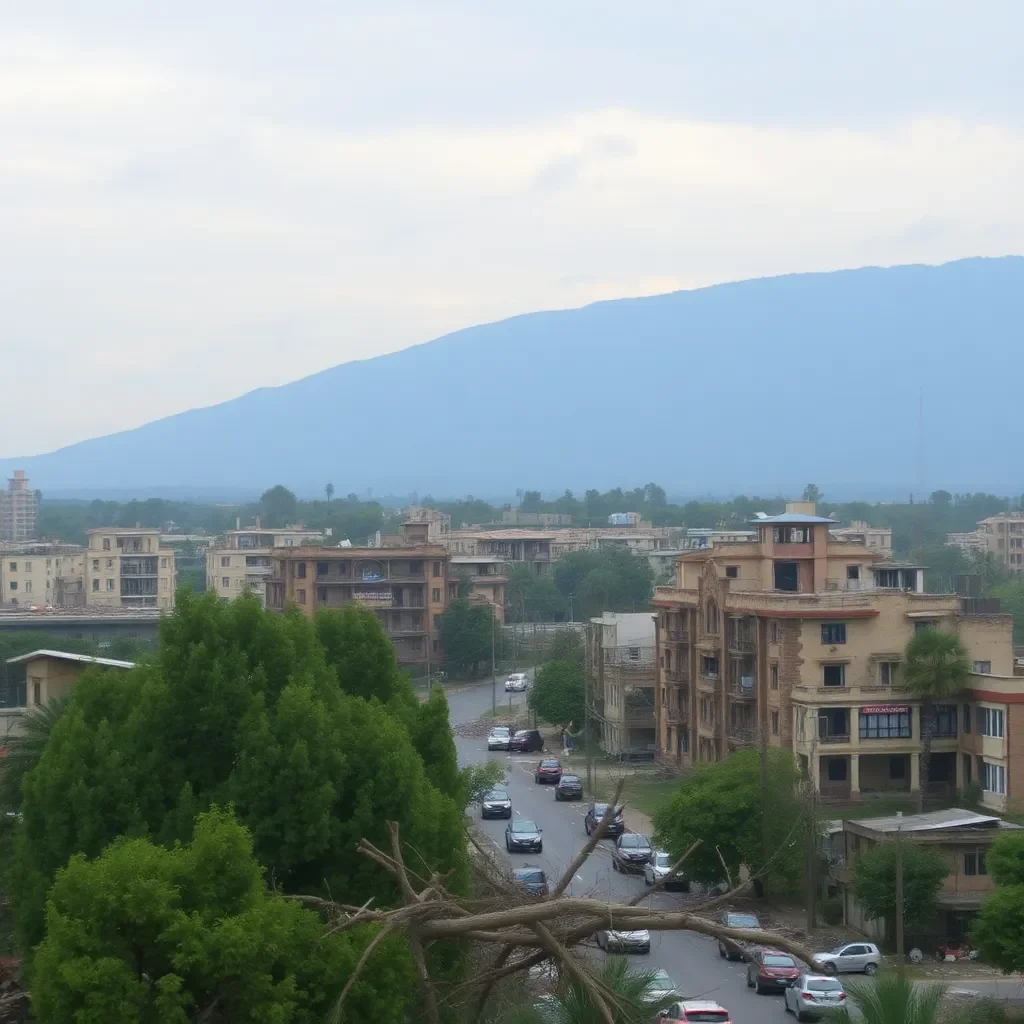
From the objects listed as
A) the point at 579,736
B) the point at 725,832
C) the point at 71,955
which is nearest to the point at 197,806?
the point at 71,955

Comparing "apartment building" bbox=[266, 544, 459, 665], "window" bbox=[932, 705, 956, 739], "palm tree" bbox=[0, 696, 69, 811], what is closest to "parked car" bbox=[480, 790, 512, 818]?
"window" bbox=[932, 705, 956, 739]

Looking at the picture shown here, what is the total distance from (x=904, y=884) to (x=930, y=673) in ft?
49.1

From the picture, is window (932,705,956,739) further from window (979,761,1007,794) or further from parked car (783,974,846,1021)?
parked car (783,974,846,1021)

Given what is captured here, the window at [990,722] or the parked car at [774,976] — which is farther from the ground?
the window at [990,722]

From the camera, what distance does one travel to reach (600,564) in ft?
407

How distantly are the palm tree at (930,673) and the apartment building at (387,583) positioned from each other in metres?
43.2

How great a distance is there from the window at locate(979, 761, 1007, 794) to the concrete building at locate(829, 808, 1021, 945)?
30.1 ft

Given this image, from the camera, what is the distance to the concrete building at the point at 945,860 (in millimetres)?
33312

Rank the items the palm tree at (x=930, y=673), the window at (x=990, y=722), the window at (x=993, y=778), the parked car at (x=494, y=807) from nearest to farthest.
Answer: the window at (x=993, y=778), the window at (x=990, y=722), the palm tree at (x=930, y=673), the parked car at (x=494, y=807)

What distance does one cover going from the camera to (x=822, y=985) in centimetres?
2530

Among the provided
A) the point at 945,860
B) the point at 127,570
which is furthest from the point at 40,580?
the point at 945,860

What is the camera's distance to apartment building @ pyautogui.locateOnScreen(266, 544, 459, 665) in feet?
290

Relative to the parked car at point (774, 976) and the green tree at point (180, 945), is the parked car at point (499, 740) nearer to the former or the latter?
the parked car at point (774, 976)

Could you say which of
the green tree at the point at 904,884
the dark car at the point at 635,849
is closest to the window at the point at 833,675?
the dark car at the point at 635,849
